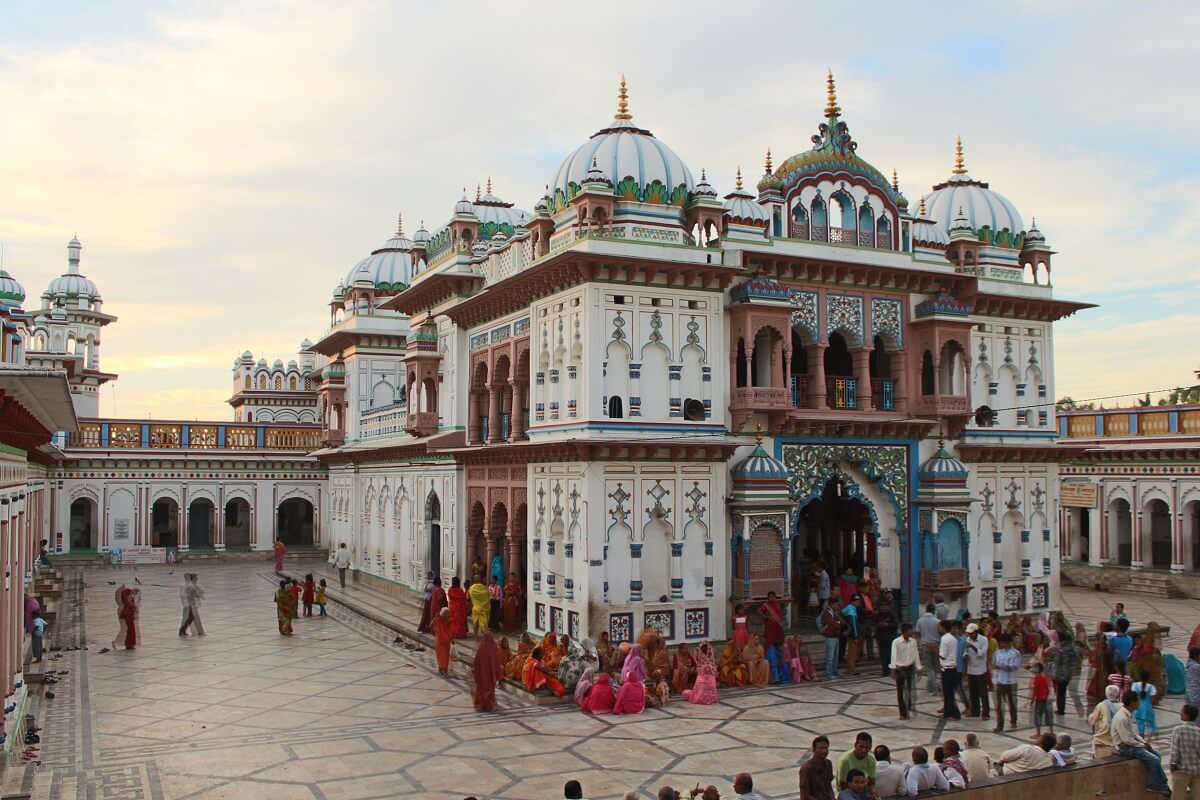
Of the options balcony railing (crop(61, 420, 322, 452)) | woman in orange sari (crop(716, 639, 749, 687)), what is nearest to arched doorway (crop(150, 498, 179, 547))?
balcony railing (crop(61, 420, 322, 452))

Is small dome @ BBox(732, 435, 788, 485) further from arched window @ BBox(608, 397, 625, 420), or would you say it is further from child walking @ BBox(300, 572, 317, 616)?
child walking @ BBox(300, 572, 317, 616)

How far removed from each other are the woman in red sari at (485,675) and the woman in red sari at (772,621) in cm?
434

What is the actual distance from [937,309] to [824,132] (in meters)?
3.83

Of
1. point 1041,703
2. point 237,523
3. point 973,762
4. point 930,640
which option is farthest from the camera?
point 237,523

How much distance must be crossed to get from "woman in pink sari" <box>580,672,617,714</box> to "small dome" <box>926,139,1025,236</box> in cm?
1225

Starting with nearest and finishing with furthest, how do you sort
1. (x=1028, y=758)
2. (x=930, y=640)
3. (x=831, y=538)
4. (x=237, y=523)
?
1. (x=1028, y=758)
2. (x=930, y=640)
3. (x=831, y=538)
4. (x=237, y=523)

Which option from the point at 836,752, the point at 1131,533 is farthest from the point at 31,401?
the point at 1131,533

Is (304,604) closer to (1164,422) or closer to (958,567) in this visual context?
(958,567)

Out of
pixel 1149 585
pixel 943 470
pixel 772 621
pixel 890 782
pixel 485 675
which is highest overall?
pixel 943 470

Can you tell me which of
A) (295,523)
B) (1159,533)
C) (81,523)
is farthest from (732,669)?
(81,523)

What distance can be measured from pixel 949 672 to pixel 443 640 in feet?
24.6

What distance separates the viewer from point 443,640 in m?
16.2

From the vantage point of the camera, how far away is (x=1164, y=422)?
2814 cm

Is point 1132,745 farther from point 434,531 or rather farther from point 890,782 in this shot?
point 434,531
